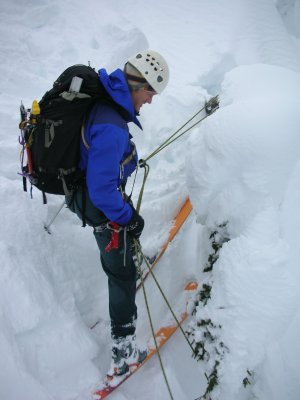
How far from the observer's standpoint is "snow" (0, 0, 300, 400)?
205cm

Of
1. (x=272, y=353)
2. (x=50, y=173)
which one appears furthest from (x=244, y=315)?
(x=50, y=173)

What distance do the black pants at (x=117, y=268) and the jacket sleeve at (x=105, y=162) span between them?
1.12 ft

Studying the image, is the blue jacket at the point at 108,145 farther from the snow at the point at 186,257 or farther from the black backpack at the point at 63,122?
the snow at the point at 186,257

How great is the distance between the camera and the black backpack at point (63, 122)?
1.94 metres

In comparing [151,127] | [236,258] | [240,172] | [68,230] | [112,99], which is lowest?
[68,230]

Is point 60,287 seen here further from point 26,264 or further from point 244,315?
point 244,315

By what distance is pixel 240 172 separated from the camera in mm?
2518

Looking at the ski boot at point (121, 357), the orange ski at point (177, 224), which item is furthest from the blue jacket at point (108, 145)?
the orange ski at point (177, 224)

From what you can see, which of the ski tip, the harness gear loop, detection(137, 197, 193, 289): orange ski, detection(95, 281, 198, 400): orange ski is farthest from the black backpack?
the ski tip

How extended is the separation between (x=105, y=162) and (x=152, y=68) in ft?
2.50

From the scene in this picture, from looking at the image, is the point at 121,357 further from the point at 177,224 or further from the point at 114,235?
the point at 177,224

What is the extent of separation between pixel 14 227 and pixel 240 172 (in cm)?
204

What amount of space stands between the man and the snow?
424mm

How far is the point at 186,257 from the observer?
357 centimetres
